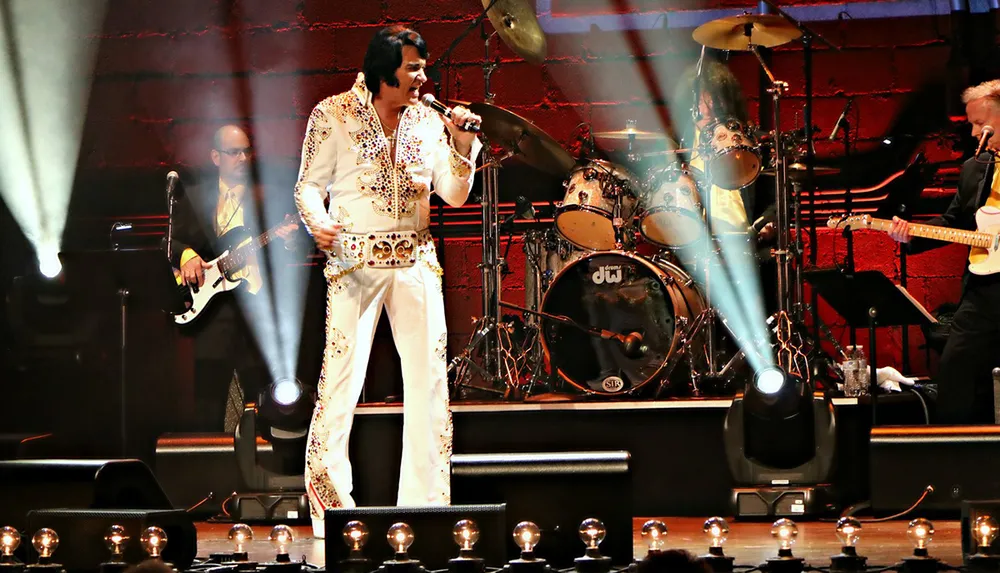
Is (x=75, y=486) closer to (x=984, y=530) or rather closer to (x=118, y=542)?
(x=118, y=542)

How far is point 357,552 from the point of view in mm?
3510

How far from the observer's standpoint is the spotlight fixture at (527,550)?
3.38m

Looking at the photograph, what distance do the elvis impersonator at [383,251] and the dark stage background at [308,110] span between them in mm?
1920

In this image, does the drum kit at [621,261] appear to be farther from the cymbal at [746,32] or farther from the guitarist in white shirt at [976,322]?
the guitarist in white shirt at [976,322]

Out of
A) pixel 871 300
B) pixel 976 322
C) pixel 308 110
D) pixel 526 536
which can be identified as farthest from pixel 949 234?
pixel 308 110

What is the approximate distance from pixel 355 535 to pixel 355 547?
0.12 feet

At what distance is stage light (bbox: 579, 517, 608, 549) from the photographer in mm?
3518

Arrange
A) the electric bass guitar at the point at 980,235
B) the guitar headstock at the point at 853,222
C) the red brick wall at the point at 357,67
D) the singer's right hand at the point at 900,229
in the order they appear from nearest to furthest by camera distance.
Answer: the electric bass guitar at the point at 980,235 → the singer's right hand at the point at 900,229 → the guitar headstock at the point at 853,222 → the red brick wall at the point at 357,67

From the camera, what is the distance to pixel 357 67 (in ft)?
26.2

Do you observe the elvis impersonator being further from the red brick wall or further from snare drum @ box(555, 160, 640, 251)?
the red brick wall

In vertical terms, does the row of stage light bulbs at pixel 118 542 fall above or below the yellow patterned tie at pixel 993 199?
below

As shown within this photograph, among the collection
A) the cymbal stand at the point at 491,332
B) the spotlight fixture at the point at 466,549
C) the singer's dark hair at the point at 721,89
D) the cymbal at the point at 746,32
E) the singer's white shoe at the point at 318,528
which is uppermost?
the cymbal at the point at 746,32

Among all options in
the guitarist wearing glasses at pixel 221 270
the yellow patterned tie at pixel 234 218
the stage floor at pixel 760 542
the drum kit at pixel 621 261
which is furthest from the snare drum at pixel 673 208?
the yellow patterned tie at pixel 234 218

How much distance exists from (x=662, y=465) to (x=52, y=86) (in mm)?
4184
